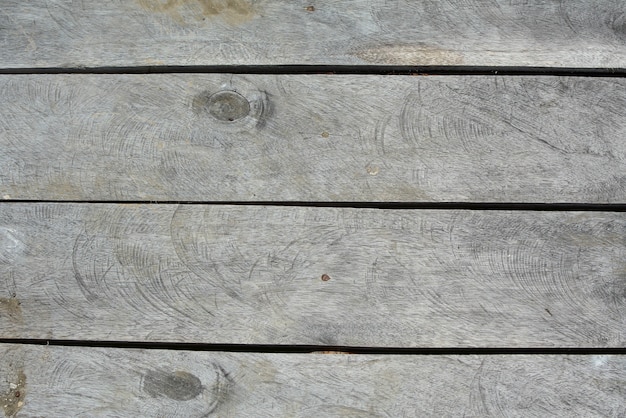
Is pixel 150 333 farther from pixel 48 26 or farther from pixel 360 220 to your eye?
pixel 48 26

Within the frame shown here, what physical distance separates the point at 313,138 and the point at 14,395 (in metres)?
0.69

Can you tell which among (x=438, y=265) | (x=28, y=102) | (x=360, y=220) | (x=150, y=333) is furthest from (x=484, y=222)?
(x=28, y=102)

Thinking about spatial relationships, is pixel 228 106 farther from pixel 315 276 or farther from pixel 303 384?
pixel 303 384

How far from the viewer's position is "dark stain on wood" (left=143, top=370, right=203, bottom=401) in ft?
3.32

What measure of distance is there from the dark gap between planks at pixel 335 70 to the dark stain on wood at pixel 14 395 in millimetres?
557

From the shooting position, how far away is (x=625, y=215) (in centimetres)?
103

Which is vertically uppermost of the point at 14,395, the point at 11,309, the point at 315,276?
the point at 315,276

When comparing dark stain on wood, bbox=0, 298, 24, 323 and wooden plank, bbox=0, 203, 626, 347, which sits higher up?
wooden plank, bbox=0, 203, 626, 347

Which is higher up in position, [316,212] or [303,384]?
Answer: [316,212]

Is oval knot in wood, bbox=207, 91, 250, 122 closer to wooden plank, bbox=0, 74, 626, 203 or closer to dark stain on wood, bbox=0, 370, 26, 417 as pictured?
wooden plank, bbox=0, 74, 626, 203

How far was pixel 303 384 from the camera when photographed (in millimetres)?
1011

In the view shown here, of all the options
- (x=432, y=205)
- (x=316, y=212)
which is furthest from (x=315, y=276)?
(x=432, y=205)

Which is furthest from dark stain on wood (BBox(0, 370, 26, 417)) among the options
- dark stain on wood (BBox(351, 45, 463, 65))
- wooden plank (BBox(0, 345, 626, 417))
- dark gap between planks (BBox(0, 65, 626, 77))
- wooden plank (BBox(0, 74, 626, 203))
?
dark stain on wood (BBox(351, 45, 463, 65))

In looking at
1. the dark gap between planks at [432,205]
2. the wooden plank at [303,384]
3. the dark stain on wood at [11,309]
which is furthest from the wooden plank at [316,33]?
the wooden plank at [303,384]
